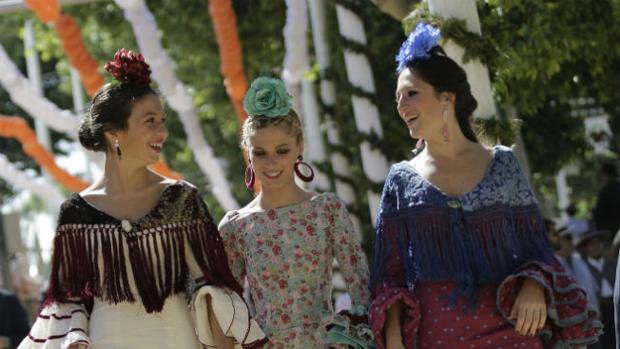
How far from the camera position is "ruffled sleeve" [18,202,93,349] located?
596 cm

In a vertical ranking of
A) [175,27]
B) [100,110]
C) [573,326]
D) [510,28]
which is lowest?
[573,326]

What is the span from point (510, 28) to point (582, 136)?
23.3ft

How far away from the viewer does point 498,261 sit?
5.44 meters

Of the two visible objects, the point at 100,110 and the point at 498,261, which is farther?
the point at 100,110

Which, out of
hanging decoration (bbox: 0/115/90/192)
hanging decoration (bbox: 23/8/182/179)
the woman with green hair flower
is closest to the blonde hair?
the woman with green hair flower

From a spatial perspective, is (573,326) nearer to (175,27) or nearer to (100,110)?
(100,110)

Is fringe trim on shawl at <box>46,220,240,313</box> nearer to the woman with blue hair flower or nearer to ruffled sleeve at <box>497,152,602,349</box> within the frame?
the woman with blue hair flower

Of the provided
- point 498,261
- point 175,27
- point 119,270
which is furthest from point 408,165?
point 175,27

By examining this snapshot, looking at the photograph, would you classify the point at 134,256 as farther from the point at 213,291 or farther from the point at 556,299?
the point at 556,299

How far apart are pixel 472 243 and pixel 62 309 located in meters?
1.78

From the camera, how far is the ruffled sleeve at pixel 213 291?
6.02 m

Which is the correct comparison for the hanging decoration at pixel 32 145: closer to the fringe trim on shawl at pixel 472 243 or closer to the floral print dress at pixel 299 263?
the floral print dress at pixel 299 263

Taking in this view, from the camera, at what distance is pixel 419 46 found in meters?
5.67

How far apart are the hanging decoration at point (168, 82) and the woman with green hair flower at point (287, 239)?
18.6ft
